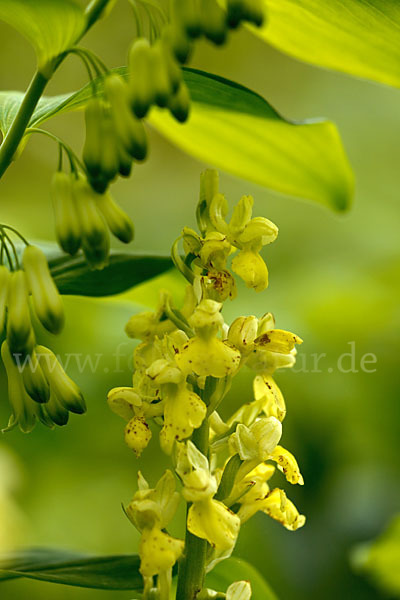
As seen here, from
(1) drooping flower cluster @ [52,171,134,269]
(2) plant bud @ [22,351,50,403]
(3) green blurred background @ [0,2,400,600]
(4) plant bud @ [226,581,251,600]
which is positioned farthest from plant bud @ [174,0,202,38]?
(3) green blurred background @ [0,2,400,600]

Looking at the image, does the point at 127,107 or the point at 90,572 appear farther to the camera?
the point at 90,572

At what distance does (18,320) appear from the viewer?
46 cm

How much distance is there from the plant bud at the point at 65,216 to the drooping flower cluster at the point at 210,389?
0.10 m

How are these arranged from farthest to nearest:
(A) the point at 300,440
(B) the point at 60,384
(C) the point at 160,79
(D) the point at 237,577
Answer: (A) the point at 300,440
(D) the point at 237,577
(B) the point at 60,384
(C) the point at 160,79

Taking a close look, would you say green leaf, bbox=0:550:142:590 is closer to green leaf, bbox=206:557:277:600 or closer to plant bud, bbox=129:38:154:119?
green leaf, bbox=206:557:277:600

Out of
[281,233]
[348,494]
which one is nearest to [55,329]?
[348,494]

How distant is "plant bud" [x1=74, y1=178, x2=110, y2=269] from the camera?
45cm

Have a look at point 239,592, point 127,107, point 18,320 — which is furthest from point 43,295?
point 239,592

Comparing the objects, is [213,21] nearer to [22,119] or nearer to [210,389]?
[22,119]

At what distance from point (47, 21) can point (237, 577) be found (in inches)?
17.0

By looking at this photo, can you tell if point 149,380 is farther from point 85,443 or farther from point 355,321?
point 355,321

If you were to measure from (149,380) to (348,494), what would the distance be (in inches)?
37.9

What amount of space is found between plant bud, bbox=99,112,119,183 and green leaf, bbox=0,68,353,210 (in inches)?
3.0

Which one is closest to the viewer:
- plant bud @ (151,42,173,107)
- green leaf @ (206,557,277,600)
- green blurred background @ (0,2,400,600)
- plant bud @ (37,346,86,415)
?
plant bud @ (151,42,173,107)
